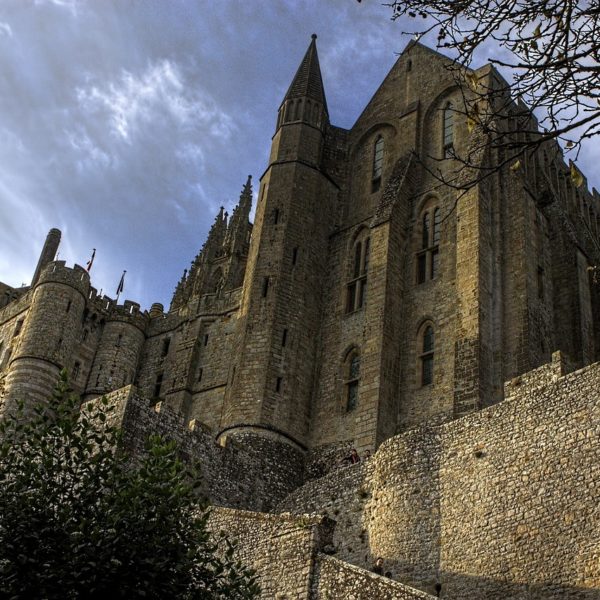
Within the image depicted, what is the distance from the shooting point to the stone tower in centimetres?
2727

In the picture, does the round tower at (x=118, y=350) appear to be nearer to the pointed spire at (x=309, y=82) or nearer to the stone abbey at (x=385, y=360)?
the stone abbey at (x=385, y=360)

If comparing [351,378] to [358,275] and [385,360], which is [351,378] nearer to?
[385,360]

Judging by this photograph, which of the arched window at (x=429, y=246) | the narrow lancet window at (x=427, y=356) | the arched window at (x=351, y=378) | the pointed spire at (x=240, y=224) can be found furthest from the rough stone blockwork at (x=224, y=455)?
the pointed spire at (x=240, y=224)

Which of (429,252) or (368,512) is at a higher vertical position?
(429,252)

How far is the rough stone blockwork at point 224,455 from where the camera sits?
21.5 meters

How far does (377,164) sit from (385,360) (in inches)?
365

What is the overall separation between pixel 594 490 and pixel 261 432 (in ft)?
42.9

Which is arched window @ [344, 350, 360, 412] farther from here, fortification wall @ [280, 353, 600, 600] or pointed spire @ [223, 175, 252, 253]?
pointed spire @ [223, 175, 252, 253]

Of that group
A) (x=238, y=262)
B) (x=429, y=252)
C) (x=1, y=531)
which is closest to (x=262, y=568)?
(x=1, y=531)

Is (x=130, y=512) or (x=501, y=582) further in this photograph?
(x=501, y=582)

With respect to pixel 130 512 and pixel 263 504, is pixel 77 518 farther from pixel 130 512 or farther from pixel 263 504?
pixel 263 504

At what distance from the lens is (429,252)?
28.9 meters

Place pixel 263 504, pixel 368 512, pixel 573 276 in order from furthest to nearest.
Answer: pixel 573 276 → pixel 263 504 → pixel 368 512

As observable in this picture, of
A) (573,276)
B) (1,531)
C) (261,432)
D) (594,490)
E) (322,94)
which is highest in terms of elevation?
(322,94)
